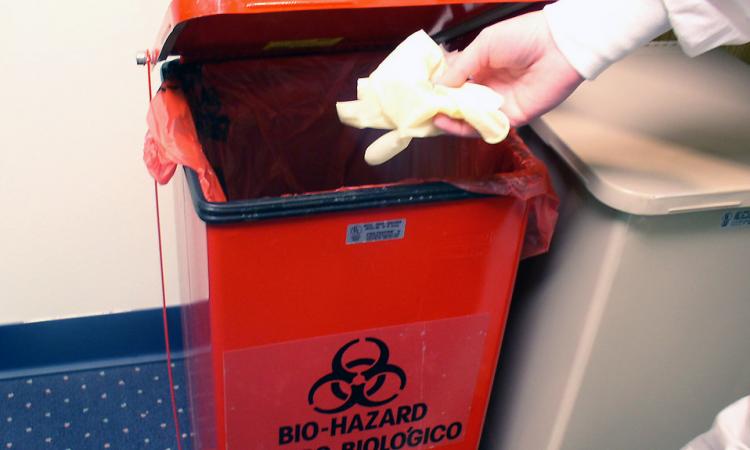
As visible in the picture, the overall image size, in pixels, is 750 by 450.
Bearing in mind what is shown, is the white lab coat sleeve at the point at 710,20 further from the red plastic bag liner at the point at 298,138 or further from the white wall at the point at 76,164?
the white wall at the point at 76,164

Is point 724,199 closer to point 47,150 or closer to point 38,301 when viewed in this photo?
point 47,150

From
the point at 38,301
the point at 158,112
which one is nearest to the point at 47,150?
the point at 38,301

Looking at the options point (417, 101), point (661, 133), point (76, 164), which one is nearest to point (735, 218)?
point (661, 133)

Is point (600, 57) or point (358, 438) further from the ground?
point (600, 57)

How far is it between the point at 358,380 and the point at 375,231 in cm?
19

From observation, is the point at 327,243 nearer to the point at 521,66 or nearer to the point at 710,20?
the point at 521,66

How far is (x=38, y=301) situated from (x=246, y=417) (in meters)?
0.61

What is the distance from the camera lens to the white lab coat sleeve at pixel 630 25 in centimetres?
59

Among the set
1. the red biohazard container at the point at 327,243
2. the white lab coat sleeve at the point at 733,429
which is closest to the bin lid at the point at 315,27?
the red biohazard container at the point at 327,243

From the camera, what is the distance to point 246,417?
31.0 inches

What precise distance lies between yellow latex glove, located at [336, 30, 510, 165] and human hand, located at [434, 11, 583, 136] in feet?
0.04

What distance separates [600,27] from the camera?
23.9 inches

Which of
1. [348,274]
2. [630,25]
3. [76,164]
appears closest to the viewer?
[630,25]

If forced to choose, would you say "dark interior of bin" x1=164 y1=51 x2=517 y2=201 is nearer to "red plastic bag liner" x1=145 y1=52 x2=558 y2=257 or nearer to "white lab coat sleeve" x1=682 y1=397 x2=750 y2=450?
"red plastic bag liner" x1=145 y1=52 x2=558 y2=257
